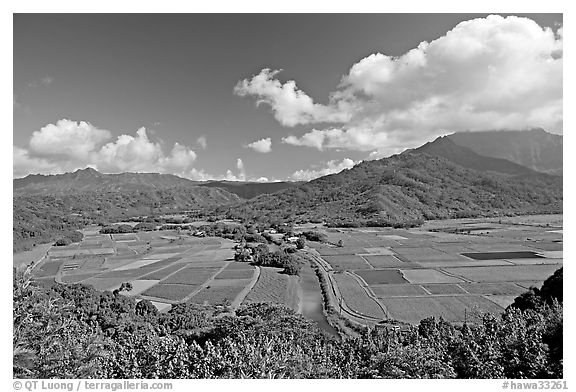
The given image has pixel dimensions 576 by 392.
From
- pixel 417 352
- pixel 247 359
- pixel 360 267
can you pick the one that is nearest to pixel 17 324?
pixel 247 359

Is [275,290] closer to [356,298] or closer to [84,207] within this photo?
[356,298]

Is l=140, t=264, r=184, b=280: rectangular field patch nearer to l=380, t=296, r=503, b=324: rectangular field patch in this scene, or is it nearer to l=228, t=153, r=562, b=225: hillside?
l=380, t=296, r=503, b=324: rectangular field patch

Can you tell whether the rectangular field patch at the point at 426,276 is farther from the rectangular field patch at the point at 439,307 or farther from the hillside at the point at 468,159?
the hillside at the point at 468,159

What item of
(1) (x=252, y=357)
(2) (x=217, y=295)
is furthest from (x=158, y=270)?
(1) (x=252, y=357)

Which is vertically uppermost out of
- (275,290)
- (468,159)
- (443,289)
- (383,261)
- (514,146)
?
(514,146)

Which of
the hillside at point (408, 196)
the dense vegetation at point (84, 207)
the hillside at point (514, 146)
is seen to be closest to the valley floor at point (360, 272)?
the dense vegetation at point (84, 207)

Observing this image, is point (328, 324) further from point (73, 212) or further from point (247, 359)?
point (73, 212)

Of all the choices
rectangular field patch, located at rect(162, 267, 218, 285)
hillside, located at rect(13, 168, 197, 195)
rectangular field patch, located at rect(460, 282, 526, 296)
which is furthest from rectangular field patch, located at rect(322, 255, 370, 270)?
hillside, located at rect(13, 168, 197, 195)
